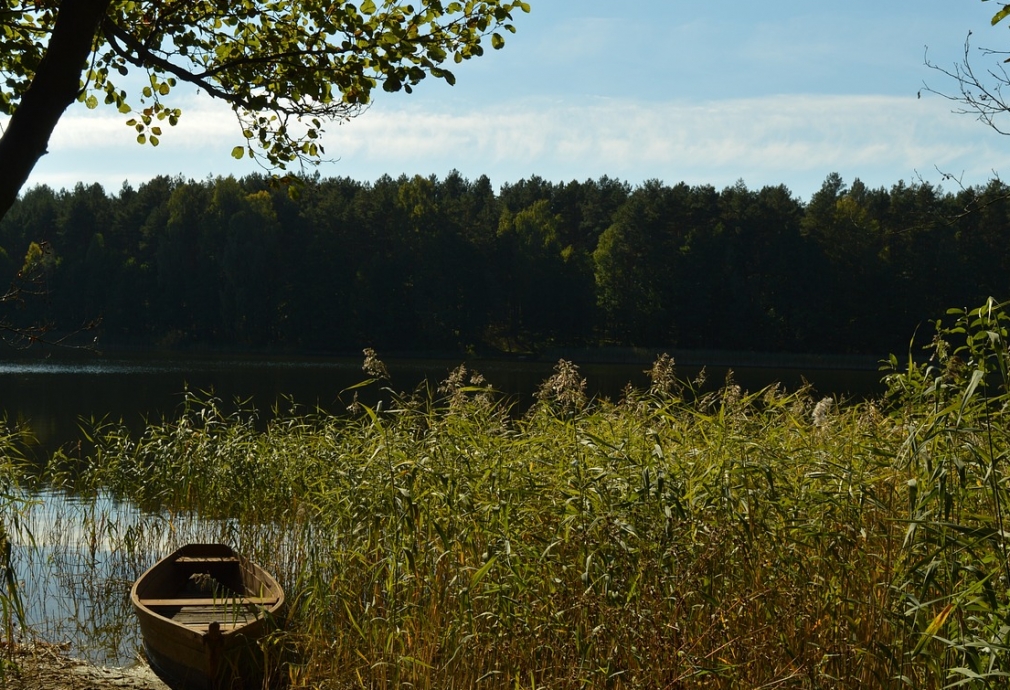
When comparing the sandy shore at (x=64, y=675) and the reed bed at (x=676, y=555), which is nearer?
the reed bed at (x=676, y=555)

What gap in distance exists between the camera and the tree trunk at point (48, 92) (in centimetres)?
419

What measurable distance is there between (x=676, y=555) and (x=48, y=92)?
152 inches

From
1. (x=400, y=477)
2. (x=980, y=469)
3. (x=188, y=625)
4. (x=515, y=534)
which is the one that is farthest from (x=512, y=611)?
(x=188, y=625)

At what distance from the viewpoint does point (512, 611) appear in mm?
5184

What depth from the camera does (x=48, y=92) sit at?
4215 millimetres

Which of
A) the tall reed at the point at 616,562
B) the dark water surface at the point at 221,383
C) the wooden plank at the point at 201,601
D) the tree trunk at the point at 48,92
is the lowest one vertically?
the dark water surface at the point at 221,383

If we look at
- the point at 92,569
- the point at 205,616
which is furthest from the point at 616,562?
the point at 92,569

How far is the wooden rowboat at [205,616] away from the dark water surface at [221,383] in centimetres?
769

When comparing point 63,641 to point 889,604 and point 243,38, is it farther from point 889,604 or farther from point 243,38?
point 889,604

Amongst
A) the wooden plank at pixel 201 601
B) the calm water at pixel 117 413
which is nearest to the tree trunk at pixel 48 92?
the wooden plank at pixel 201 601

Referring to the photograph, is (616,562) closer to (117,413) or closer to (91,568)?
(91,568)

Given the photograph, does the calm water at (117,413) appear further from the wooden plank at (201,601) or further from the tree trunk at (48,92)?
the tree trunk at (48,92)

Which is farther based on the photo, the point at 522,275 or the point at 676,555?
the point at 522,275

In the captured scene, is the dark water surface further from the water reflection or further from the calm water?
the water reflection
